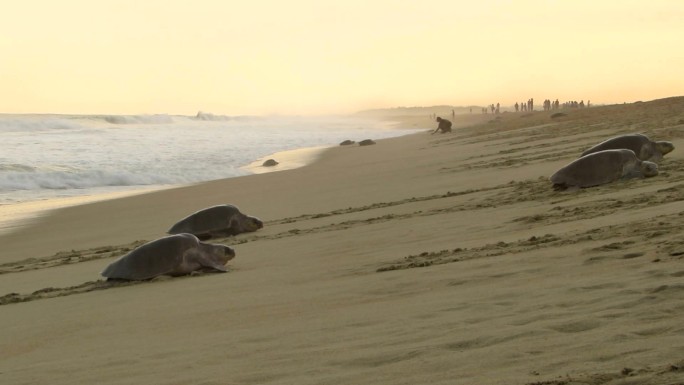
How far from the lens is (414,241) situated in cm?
722

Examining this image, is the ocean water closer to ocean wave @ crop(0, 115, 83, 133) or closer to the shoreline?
the shoreline

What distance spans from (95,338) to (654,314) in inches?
120

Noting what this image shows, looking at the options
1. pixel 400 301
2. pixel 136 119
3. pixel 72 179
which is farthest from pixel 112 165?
pixel 136 119

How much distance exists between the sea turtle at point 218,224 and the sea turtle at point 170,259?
2.44 metres

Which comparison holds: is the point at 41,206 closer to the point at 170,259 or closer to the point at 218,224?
the point at 218,224

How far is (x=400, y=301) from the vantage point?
178 inches

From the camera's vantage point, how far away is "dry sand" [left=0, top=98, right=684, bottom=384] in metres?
3.09

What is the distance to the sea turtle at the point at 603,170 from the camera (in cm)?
896

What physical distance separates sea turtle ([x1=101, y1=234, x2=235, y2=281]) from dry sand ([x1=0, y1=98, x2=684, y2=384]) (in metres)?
0.18

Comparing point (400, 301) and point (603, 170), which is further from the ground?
point (603, 170)

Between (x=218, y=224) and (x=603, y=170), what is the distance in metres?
4.45

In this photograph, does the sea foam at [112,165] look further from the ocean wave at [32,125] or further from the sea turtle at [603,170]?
the ocean wave at [32,125]

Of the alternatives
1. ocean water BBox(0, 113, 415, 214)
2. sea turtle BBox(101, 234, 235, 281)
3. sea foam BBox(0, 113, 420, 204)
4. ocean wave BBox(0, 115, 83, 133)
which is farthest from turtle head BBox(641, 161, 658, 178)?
ocean wave BBox(0, 115, 83, 133)

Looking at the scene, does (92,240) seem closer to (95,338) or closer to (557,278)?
(95,338)
